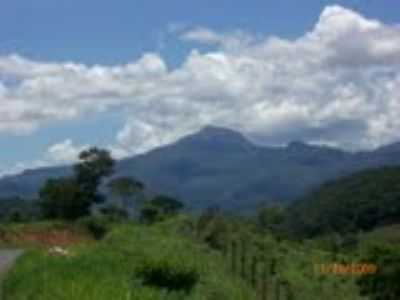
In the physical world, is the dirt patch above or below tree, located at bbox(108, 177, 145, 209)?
below

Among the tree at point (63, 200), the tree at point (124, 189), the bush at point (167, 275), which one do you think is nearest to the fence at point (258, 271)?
the bush at point (167, 275)

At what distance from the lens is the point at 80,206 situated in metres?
72.7

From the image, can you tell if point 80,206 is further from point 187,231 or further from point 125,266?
point 125,266

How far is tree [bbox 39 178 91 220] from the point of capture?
7200cm

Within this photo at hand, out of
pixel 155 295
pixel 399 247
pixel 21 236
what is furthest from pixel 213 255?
pixel 21 236

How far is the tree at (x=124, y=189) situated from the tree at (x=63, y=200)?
6425mm

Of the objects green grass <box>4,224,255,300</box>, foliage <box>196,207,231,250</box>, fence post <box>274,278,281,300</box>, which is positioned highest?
foliage <box>196,207,231,250</box>

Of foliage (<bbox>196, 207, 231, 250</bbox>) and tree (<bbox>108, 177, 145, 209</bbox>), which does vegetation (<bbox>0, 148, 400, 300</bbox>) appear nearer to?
foliage (<bbox>196, 207, 231, 250</bbox>)

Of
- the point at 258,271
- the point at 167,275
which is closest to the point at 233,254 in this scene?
the point at 258,271

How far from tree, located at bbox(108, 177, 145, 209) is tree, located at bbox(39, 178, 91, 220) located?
6425 mm

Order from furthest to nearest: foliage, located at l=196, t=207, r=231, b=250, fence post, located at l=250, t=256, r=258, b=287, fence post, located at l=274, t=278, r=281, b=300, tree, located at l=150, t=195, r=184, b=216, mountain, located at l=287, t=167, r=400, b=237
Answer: tree, located at l=150, t=195, r=184, b=216, mountain, located at l=287, t=167, r=400, b=237, foliage, located at l=196, t=207, r=231, b=250, fence post, located at l=250, t=256, r=258, b=287, fence post, located at l=274, t=278, r=281, b=300
